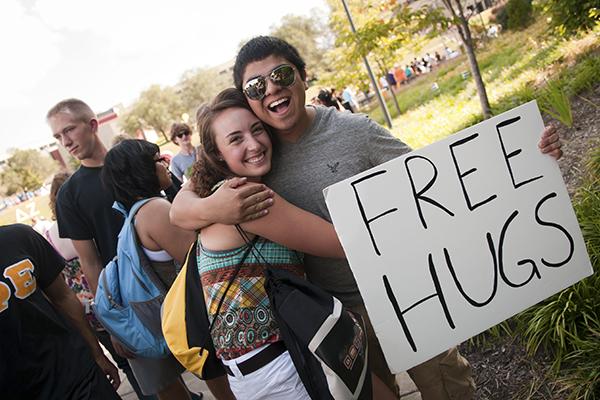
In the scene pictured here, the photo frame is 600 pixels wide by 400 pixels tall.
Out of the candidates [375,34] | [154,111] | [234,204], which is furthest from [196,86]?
[234,204]

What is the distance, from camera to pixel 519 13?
16.5 metres

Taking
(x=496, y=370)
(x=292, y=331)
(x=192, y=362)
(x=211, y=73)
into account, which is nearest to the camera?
(x=292, y=331)

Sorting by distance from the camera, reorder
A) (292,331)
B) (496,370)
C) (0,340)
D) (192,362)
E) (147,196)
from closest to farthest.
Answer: (292,331) → (192,362) → (0,340) → (147,196) → (496,370)

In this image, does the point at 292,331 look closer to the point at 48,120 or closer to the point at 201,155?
the point at 201,155

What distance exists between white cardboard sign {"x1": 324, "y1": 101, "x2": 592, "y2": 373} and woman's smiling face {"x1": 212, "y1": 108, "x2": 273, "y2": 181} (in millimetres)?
427

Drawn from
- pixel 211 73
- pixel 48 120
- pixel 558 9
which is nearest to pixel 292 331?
pixel 48 120

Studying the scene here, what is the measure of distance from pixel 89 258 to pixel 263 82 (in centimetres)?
204

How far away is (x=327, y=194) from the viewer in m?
1.52

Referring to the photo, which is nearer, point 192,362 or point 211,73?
point 192,362

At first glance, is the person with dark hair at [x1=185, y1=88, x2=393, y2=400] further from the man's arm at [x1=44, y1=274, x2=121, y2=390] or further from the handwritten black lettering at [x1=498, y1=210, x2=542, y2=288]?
the man's arm at [x1=44, y1=274, x2=121, y2=390]

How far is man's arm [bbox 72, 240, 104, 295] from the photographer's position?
307 centimetres

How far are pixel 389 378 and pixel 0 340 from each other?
1.81 m

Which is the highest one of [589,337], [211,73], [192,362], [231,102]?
[211,73]

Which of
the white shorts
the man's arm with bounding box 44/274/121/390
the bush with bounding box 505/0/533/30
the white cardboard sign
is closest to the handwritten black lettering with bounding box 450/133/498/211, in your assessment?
the white cardboard sign
